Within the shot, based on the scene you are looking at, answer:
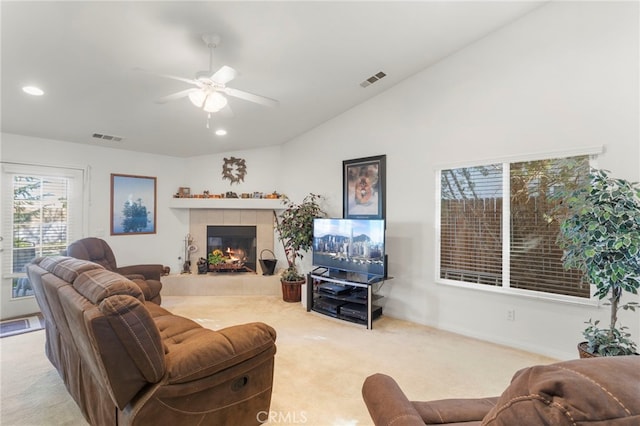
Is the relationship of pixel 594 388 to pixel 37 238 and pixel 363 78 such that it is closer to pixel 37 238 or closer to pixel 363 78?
pixel 363 78

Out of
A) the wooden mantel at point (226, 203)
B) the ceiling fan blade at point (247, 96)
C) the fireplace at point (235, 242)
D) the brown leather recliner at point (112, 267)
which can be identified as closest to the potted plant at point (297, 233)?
the wooden mantel at point (226, 203)

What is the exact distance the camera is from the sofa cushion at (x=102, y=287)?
4.79ft

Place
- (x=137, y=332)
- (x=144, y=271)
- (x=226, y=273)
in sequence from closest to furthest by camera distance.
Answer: (x=137, y=332) < (x=144, y=271) < (x=226, y=273)

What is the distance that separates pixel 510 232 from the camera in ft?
10.9

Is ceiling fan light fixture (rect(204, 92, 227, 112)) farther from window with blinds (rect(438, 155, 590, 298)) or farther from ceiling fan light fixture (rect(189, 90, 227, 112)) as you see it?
window with blinds (rect(438, 155, 590, 298))

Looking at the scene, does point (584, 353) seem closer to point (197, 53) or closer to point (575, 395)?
point (575, 395)

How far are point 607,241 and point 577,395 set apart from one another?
231 centimetres

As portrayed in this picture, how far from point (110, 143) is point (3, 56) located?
7.79 ft

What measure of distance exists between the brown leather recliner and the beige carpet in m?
0.64

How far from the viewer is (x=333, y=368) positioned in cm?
274

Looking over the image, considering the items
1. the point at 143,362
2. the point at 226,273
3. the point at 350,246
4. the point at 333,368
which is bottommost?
the point at 333,368

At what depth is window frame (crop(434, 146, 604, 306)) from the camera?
284 cm

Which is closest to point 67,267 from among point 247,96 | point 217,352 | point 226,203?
point 217,352

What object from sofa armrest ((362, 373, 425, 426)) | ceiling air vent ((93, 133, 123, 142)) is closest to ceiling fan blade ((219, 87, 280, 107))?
sofa armrest ((362, 373, 425, 426))
